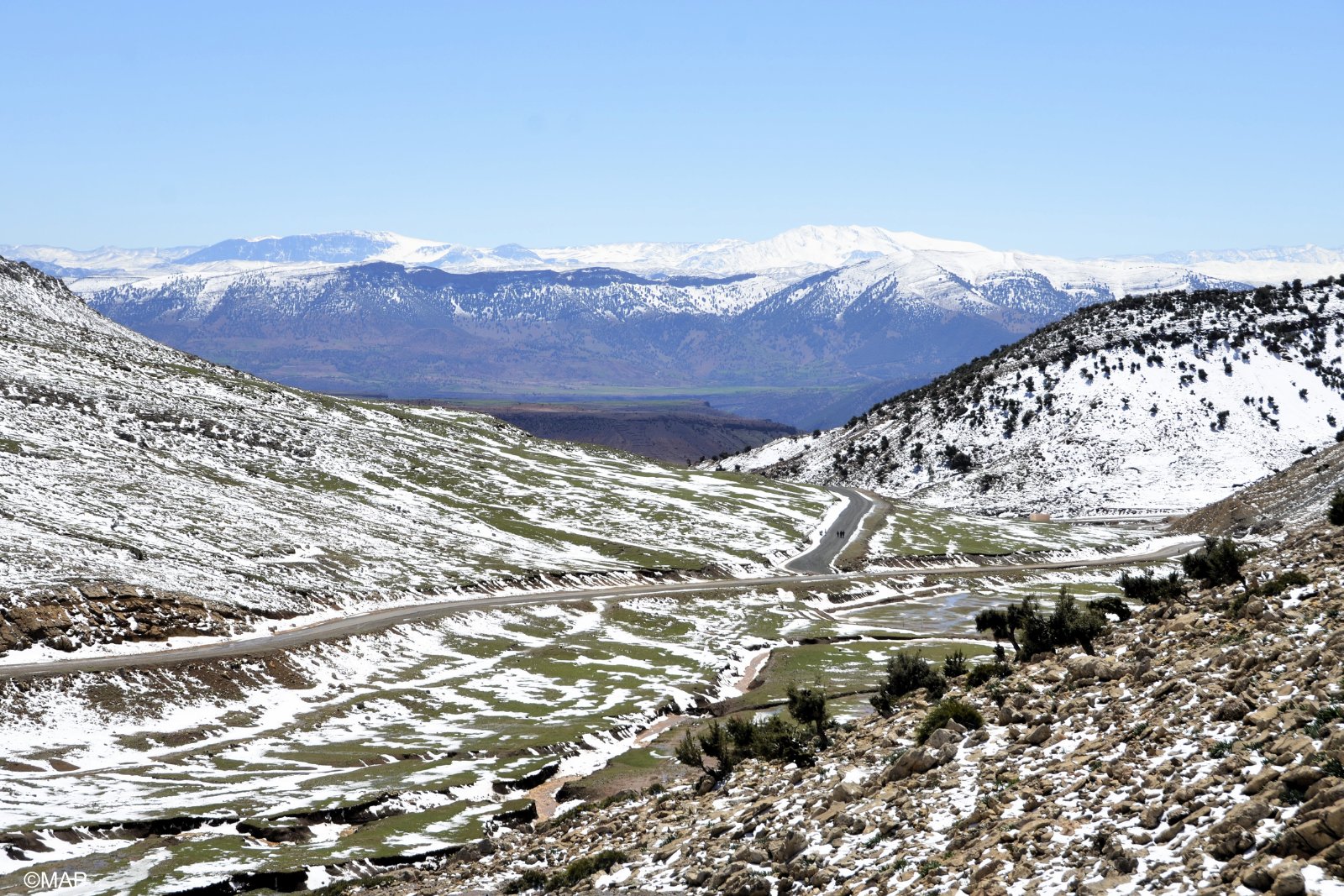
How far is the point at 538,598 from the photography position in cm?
9919

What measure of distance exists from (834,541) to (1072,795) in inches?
4758

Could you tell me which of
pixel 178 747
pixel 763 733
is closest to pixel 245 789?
pixel 178 747

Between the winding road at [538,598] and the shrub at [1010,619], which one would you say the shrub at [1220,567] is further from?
the winding road at [538,598]

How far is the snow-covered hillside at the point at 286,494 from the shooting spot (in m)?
91.5

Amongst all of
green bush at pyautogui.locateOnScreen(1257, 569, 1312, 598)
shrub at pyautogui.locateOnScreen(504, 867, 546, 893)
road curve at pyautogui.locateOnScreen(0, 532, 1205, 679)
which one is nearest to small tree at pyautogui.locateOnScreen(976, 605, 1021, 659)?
green bush at pyautogui.locateOnScreen(1257, 569, 1312, 598)

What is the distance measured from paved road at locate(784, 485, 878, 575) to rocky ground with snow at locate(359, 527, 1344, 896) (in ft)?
289

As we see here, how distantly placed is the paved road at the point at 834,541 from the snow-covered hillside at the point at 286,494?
4589 millimetres

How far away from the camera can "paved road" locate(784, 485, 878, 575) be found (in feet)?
407

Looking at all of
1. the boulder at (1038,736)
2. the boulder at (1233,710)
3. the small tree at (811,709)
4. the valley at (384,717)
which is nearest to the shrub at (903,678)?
the small tree at (811,709)

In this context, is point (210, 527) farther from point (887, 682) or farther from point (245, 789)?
point (887, 682)

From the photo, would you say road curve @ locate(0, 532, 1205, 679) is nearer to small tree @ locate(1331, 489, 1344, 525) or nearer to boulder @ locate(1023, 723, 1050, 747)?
boulder @ locate(1023, 723, 1050, 747)

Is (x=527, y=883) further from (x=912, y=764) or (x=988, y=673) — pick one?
(x=988, y=673)

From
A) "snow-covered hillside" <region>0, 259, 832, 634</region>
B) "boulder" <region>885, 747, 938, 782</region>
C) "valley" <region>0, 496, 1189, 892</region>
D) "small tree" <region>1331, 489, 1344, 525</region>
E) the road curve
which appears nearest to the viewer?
"boulder" <region>885, 747, 938, 782</region>

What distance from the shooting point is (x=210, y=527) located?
4050 inches
